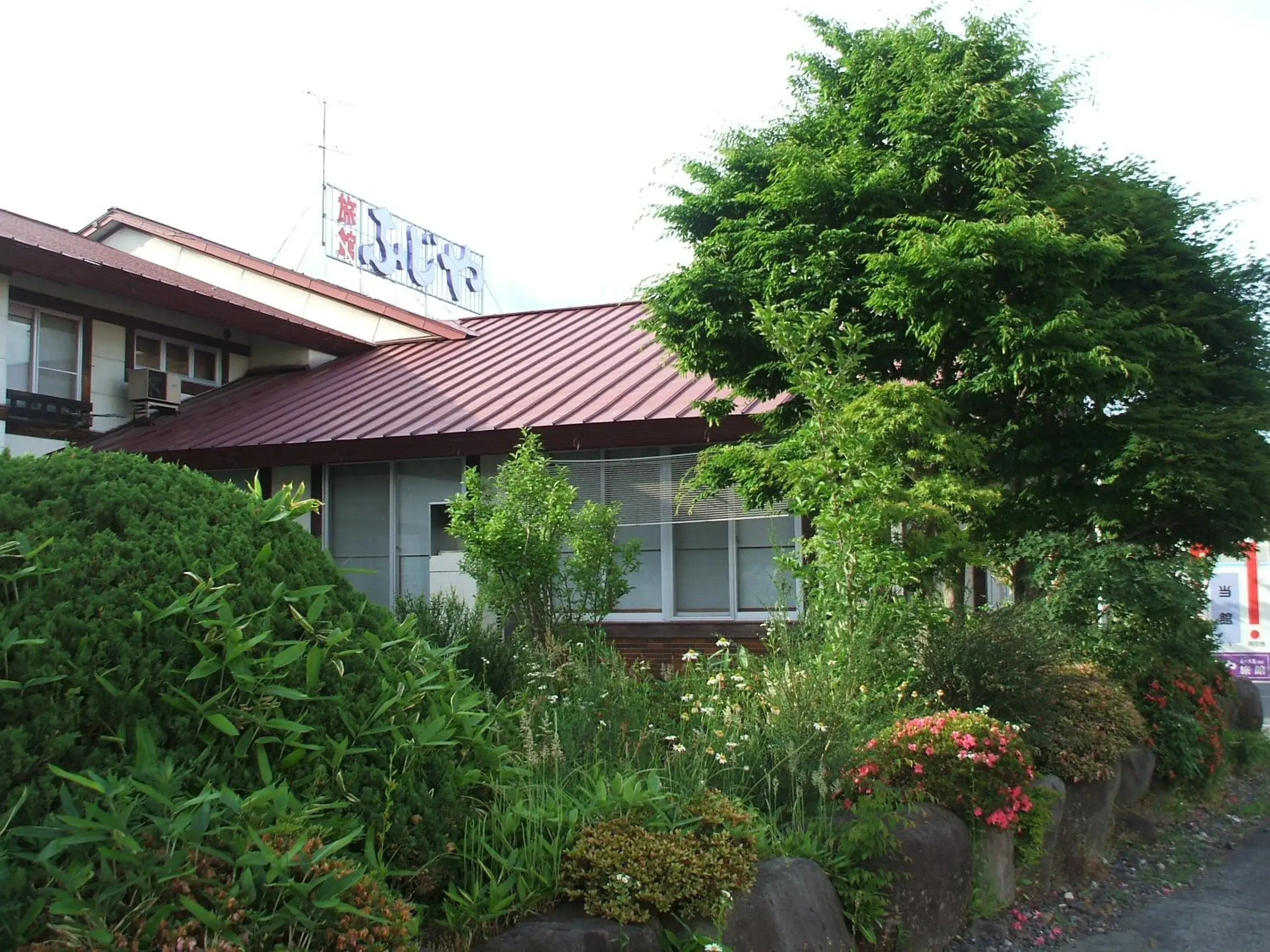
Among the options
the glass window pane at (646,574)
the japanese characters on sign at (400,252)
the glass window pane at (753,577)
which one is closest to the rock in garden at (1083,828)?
the glass window pane at (753,577)

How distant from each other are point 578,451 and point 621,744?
7976mm

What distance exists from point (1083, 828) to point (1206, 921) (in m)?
0.90

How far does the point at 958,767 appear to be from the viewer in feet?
19.0

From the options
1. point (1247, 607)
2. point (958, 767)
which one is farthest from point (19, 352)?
point (1247, 607)

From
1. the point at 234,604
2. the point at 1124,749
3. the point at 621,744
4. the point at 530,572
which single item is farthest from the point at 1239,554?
the point at 234,604

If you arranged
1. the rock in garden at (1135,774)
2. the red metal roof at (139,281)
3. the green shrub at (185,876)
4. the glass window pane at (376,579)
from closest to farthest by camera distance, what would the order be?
the green shrub at (185,876), the rock in garden at (1135,774), the red metal roof at (139,281), the glass window pane at (376,579)

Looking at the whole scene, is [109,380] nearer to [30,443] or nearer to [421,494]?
[30,443]

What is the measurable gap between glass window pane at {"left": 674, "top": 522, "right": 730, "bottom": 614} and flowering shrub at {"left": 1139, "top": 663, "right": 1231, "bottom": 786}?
185 inches

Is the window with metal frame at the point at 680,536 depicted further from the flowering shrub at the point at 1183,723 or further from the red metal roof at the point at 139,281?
the red metal roof at the point at 139,281

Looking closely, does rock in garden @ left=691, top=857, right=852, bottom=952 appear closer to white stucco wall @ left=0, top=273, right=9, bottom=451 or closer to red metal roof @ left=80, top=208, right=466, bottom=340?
white stucco wall @ left=0, top=273, right=9, bottom=451

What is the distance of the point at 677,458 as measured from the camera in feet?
41.8

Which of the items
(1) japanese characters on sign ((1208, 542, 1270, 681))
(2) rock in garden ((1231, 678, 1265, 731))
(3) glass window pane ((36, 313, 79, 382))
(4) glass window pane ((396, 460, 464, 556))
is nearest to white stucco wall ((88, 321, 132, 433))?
(3) glass window pane ((36, 313, 79, 382))

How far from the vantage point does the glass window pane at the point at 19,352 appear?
14.6 meters

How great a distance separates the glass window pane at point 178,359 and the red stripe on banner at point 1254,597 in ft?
82.8
